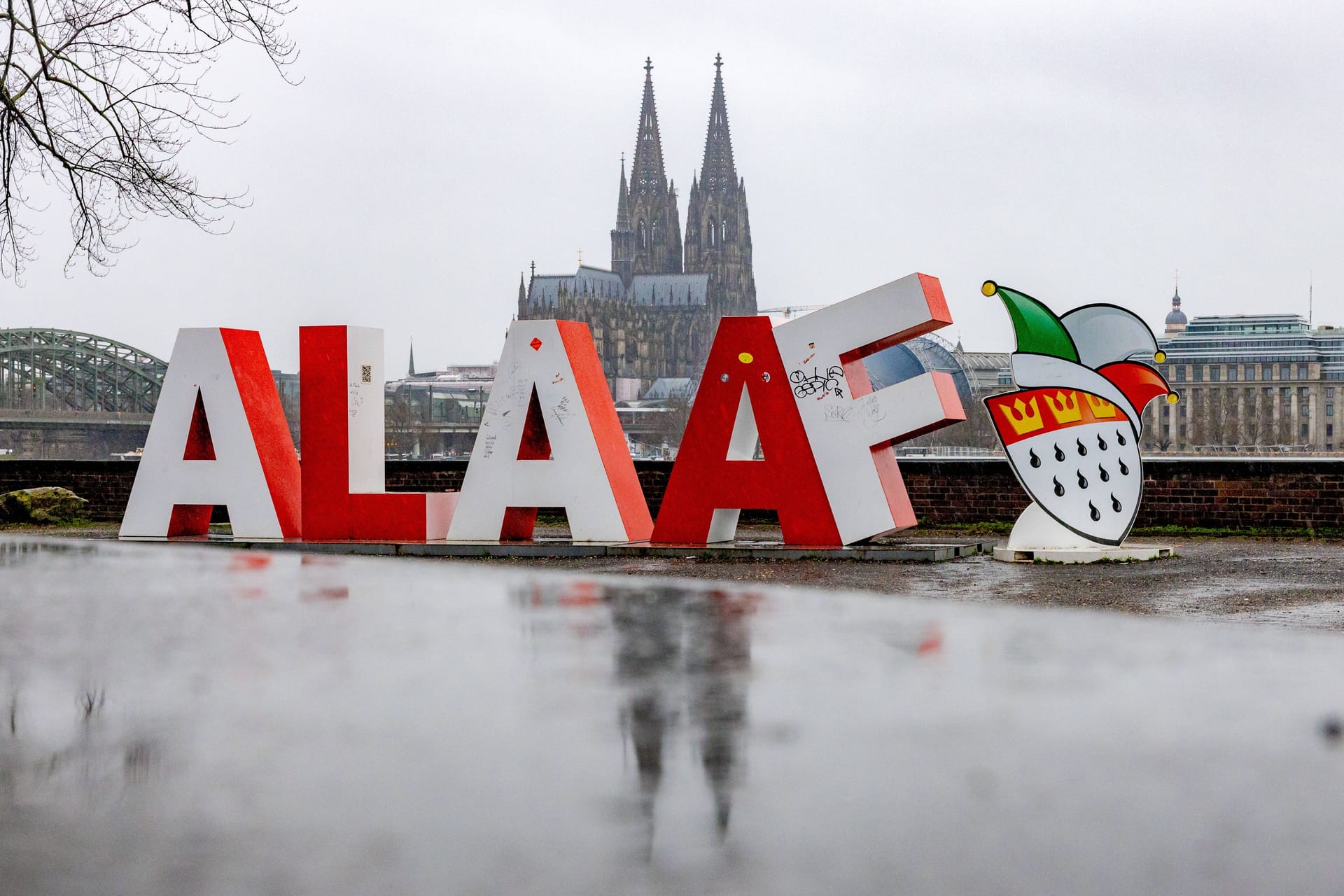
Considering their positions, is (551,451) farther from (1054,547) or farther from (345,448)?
(1054,547)

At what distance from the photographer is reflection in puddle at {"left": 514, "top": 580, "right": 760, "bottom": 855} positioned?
4531 millimetres

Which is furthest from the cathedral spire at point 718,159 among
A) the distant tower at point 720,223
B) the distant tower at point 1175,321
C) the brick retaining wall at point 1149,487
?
the brick retaining wall at point 1149,487

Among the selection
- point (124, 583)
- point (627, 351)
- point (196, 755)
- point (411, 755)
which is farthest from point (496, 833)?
point (627, 351)

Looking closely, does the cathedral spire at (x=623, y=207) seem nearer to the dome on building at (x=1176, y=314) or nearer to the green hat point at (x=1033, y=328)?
the dome on building at (x=1176, y=314)

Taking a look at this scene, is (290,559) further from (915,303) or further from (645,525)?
(915,303)

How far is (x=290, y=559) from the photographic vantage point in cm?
1380

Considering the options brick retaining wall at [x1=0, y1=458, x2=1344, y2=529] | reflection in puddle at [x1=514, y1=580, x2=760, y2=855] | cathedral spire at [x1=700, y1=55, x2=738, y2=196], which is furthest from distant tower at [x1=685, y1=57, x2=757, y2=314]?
reflection in puddle at [x1=514, y1=580, x2=760, y2=855]

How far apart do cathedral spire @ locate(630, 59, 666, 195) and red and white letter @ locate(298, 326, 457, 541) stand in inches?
5498

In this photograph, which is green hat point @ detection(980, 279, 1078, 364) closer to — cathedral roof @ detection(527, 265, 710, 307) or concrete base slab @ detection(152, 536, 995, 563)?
concrete base slab @ detection(152, 536, 995, 563)

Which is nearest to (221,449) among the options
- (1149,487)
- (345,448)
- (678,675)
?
(345,448)

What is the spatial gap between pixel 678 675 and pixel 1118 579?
24.7 feet

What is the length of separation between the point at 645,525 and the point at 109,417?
78.2 meters

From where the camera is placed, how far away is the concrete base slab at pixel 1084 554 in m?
14.2

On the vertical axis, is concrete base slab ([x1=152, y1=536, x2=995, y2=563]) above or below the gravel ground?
above
